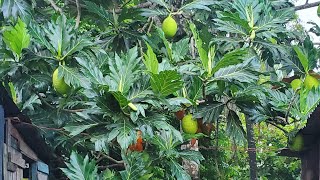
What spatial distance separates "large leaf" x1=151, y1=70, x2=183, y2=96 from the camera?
2.20 m

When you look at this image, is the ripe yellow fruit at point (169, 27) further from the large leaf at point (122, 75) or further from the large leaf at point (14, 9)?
the large leaf at point (122, 75)

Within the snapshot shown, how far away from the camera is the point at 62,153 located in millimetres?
4766

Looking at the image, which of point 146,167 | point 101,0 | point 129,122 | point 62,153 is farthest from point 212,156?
point 129,122

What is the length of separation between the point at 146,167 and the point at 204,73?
0.57m

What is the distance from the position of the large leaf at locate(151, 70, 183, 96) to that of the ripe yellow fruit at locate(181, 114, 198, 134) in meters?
0.37

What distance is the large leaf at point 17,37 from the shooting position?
2520 mm

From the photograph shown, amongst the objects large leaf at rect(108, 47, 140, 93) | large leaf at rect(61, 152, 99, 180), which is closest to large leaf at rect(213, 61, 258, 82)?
large leaf at rect(108, 47, 140, 93)

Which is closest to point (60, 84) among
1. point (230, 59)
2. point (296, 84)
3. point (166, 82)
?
point (166, 82)

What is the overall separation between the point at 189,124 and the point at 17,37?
845 millimetres

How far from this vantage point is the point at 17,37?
2.53 m

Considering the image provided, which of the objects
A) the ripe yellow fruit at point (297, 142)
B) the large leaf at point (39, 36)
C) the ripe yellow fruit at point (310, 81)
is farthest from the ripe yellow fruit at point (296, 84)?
the large leaf at point (39, 36)

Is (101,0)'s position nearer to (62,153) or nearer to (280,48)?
(280,48)

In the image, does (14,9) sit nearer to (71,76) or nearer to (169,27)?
(71,76)

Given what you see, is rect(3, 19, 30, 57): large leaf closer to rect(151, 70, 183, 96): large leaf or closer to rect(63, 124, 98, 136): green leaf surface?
rect(63, 124, 98, 136): green leaf surface
